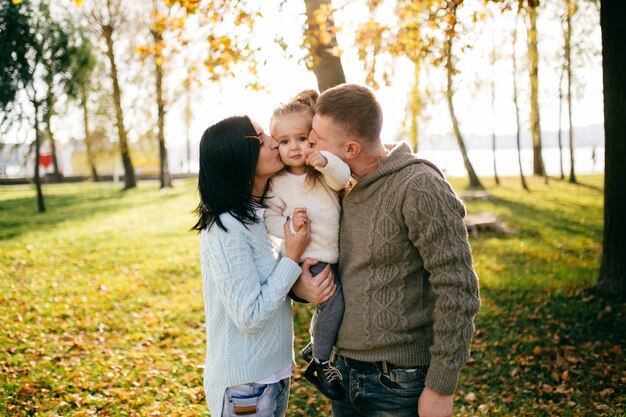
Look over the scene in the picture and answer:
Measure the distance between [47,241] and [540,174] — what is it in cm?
2696

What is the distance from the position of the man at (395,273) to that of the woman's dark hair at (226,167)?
0.32 meters

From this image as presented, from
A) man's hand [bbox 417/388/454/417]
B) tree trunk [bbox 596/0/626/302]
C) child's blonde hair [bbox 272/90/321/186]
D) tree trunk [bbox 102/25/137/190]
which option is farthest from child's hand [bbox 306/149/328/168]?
tree trunk [bbox 102/25/137/190]

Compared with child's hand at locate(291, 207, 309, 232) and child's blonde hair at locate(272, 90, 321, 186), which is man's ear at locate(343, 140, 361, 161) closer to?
child's blonde hair at locate(272, 90, 321, 186)

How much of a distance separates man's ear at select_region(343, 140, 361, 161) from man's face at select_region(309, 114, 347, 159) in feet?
0.06

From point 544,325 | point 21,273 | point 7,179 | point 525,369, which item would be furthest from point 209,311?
point 7,179

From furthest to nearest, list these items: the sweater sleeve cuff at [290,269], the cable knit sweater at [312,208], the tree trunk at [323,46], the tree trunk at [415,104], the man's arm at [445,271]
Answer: the tree trunk at [415,104]
the tree trunk at [323,46]
the cable knit sweater at [312,208]
the sweater sleeve cuff at [290,269]
the man's arm at [445,271]

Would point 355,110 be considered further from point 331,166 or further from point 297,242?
point 297,242

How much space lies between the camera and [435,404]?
6.65ft

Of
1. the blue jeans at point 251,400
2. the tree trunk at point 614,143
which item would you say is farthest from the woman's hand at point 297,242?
the tree trunk at point 614,143

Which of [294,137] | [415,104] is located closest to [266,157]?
[294,137]

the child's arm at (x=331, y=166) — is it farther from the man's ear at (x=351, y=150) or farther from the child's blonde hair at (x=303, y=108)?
the child's blonde hair at (x=303, y=108)

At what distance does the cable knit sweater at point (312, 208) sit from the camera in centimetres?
243

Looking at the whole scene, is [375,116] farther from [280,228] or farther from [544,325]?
[544,325]

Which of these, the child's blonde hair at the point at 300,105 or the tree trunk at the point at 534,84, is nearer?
the child's blonde hair at the point at 300,105
